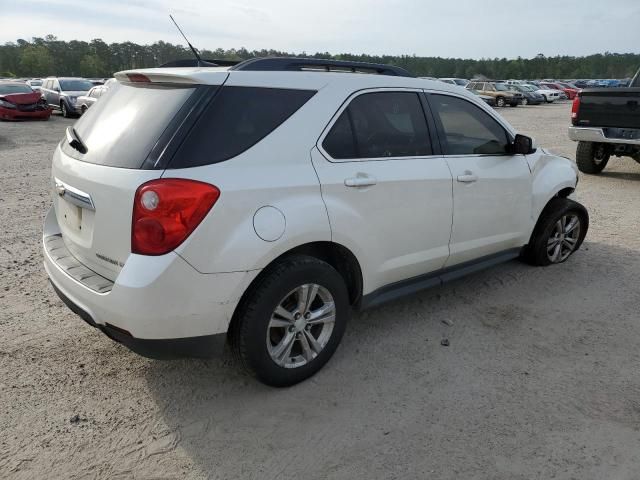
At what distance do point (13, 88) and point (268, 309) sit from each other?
71.5ft

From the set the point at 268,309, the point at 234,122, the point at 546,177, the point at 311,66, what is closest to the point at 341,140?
the point at 311,66

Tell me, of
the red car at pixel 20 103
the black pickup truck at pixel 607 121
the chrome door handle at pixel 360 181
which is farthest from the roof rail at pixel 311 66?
the red car at pixel 20 103

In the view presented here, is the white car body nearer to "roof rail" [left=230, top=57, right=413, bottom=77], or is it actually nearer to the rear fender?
the rear fender

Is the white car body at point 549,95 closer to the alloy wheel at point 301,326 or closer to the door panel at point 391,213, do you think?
the door panel at point 391,213

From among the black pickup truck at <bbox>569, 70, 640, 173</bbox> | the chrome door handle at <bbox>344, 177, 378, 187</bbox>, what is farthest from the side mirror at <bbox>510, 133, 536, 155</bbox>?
the black pickup truck at <bbox>569, 70, 640, 173</bbox>

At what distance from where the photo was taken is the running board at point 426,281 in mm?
3453

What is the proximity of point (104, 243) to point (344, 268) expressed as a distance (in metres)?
1.42

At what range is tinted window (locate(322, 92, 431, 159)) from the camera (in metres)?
3.13

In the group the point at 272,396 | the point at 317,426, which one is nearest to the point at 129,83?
the point at 272,396

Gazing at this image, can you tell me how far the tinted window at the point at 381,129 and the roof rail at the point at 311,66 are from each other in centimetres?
26

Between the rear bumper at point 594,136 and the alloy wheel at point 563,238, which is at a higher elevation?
the rear bumper at point 594,136

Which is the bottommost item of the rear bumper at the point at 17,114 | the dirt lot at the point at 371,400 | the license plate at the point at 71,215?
the rear bumper at the point at 17,114

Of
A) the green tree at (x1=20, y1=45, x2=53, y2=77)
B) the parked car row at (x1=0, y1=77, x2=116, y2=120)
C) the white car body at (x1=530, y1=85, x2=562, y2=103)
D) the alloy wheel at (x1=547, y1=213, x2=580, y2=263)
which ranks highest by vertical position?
the alloy wheel at (x1=547, y1=213, x2=580, y2=263)

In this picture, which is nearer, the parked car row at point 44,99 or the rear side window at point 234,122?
the rear side window at point 234,122
